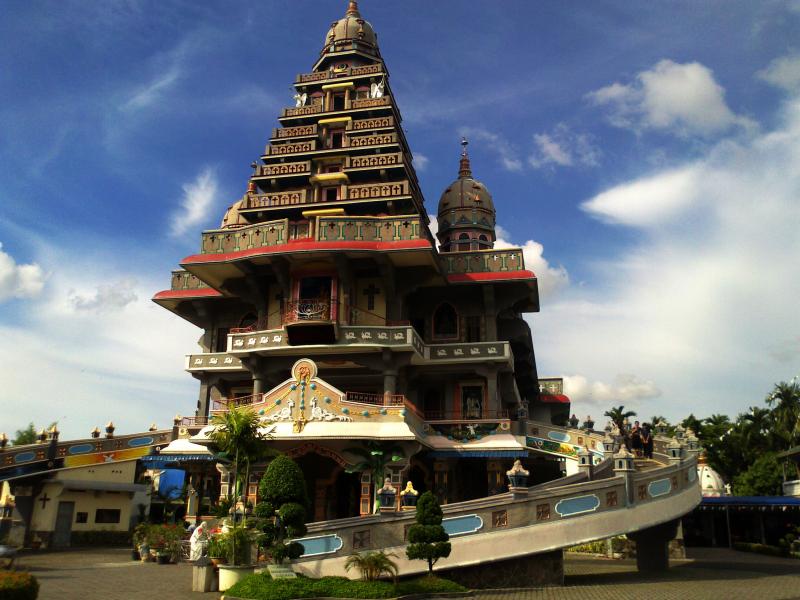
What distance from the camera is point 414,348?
96.2ft

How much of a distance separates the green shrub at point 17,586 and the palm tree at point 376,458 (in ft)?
48.3

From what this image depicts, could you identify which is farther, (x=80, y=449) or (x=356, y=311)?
(x=80, y=449)

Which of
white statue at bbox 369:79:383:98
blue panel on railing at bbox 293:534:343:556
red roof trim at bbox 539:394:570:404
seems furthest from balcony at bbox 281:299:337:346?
red roof trim at bbox 539:394:570:404

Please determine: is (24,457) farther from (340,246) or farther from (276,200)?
(340,246)

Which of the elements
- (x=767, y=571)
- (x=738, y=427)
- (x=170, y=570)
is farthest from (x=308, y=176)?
(x=738, y=427)

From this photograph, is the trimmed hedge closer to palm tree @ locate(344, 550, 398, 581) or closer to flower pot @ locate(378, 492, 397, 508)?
flower pot @ locate(378, 492, 397, 508)

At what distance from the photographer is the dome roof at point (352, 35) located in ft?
138

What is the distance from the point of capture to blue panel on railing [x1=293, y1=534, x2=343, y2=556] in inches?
746

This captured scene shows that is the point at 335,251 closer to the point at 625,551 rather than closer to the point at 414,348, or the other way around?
the point at 414,348

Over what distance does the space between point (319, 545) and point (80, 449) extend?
882 inches

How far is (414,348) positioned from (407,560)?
11.5 meters

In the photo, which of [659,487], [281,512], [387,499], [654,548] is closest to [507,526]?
[387,499]

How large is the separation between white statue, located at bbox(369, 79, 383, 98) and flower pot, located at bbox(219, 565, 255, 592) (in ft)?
91.1

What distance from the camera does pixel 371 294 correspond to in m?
32.6
